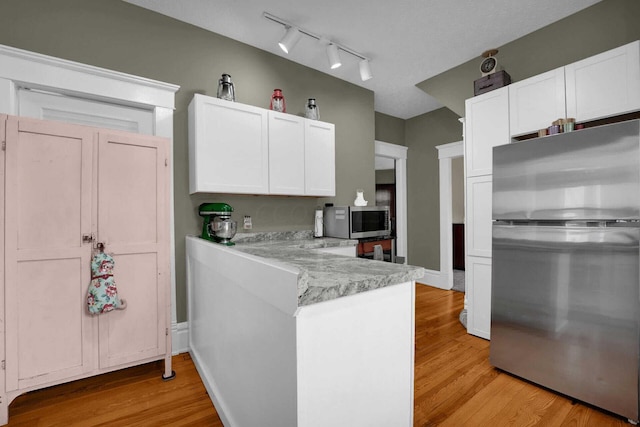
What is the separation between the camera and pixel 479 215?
2.65 meters

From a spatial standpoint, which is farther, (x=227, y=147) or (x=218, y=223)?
(x=227, y=147)

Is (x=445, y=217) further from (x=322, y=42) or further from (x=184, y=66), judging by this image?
(x=184, y=66)

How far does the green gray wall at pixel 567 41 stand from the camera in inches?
83.4

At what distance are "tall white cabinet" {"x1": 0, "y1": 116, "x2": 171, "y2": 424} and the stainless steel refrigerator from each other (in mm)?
2408

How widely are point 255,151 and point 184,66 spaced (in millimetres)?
945

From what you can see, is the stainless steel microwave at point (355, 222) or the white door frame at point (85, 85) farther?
the stainless steel microwave at point (355, 222)

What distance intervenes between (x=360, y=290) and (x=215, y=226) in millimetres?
1483

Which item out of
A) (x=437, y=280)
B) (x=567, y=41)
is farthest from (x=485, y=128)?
(x=437, y=280)

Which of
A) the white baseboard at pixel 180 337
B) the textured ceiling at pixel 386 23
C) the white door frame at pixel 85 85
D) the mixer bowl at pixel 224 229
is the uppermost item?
the textured ceiling at pixel 386 23

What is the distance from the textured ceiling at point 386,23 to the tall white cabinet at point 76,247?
4.18ft

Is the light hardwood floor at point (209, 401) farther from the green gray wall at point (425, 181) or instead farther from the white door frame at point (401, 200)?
the white door frame at point (401, 200)

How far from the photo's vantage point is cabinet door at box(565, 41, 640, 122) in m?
1.86

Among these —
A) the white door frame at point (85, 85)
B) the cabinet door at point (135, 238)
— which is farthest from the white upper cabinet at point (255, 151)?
the cabinet door at point (135, 238)

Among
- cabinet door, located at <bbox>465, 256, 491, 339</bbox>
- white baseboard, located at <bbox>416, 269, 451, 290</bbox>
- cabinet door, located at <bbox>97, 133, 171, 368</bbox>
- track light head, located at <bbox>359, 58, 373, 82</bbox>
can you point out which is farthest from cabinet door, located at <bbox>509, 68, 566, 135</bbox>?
cabinet door, located at <bbox>97, 133, 171, 368</bbox>
